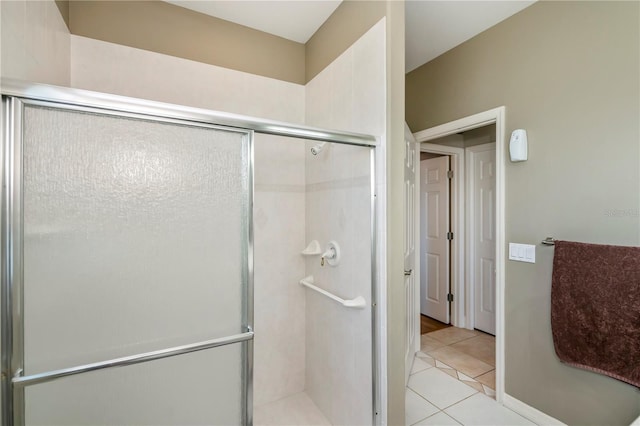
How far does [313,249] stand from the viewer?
6.54ft

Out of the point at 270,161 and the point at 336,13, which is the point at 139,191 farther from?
the point at 336,13

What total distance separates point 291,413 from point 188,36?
2509mm

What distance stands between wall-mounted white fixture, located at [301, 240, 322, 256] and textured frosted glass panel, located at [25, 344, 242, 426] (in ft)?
2.90

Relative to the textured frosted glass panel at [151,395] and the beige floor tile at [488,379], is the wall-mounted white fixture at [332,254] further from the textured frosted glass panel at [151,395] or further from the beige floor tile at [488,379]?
the beige floor tile at [488,379]

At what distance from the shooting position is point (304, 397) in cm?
213

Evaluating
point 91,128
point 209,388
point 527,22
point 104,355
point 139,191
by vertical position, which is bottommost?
point 209,388

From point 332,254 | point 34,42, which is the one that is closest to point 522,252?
point 332,254

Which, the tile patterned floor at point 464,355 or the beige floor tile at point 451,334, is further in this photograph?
the beige floor tile at point 451,334

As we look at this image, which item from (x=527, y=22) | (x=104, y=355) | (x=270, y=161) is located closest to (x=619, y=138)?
(x=527, y=22)

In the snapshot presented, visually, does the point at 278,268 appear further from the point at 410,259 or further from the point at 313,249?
the point at 410,259

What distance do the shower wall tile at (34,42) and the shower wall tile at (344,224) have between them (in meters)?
1.37

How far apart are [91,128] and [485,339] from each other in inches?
138

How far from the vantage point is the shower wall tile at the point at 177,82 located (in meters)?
1.65

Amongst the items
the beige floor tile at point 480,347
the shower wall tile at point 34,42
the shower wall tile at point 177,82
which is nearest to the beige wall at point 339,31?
the shower wall tile at point 177,82
